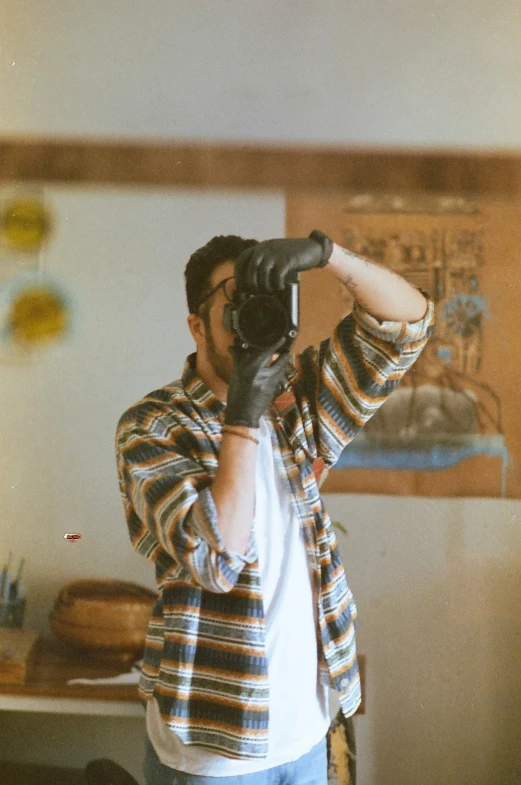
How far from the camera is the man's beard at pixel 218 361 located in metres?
0.74

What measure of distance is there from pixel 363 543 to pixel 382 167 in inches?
18.5

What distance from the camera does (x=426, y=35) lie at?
2.88ft

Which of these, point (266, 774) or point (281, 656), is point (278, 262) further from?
point (266, 774)

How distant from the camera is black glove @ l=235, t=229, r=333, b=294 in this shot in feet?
2.17

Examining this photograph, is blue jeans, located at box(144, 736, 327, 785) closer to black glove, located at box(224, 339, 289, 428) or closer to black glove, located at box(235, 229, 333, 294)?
black glove, located at box(224, 339, 289, 428)

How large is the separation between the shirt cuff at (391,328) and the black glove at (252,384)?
0.09 metres

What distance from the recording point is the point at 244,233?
889 millimetres

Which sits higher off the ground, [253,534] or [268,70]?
[268,70]

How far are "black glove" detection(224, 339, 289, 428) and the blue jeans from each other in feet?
1.04

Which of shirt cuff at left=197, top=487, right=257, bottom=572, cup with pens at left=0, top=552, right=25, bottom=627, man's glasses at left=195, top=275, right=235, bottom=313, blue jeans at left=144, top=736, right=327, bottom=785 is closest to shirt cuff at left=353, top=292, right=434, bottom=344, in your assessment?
man's glasses at left=195, top=275, right=235, bottom=313

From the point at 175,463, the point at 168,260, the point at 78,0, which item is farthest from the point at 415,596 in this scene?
the point at 78,0

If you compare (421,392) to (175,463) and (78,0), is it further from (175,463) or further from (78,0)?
(78,0)

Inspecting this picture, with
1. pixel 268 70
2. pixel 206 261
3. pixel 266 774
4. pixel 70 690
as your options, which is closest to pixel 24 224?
pixel 206 261

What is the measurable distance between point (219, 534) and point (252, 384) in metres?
0.14
